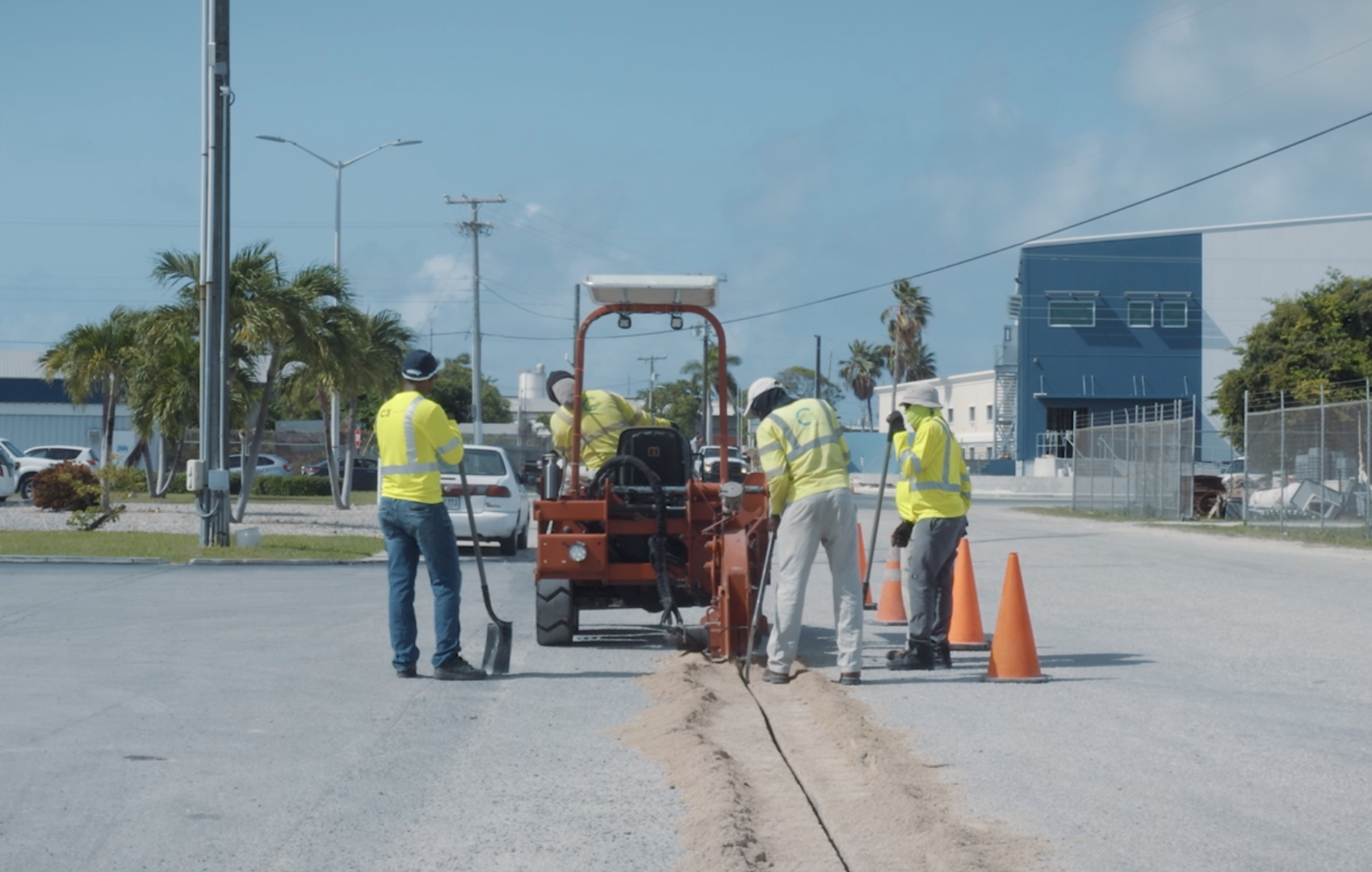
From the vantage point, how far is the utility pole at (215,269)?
19562 millimetres

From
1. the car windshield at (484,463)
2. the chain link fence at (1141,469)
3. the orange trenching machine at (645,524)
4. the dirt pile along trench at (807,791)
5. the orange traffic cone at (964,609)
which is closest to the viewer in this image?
the dirt pile along trench at (807,791)

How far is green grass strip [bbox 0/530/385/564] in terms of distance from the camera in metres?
18.7

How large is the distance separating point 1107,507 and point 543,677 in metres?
31.2

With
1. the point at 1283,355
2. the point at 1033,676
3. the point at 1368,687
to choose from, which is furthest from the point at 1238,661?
the point at 1283,355

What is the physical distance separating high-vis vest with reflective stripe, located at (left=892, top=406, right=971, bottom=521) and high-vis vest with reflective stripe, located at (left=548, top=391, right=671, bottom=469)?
198 centimetres

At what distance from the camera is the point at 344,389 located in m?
28.7

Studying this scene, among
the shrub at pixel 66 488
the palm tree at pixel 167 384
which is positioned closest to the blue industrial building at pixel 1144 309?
the palm tree at pixel 167 384

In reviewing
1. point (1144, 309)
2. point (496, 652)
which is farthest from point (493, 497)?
point (1144, 309)

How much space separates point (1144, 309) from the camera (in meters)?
63.0

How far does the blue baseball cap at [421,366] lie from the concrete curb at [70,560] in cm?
989

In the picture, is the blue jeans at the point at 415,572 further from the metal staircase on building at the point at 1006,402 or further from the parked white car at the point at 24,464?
the metal staircase on building at the point at 1006,402

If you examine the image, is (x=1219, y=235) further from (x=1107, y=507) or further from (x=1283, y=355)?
(x=1107, y=507)

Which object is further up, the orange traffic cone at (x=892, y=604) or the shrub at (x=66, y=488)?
the shrub at (x=66, y=488)

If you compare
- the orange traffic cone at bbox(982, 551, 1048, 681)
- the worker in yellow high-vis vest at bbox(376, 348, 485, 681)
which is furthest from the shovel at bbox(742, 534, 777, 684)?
the worker in yellow high-vis vest at bbox(376, 348, 485, 681)
